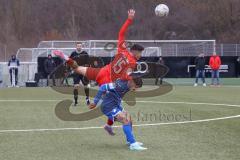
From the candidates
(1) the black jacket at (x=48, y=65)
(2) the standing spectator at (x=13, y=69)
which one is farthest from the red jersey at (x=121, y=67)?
(1) the black jacket at (x=48, y=65)

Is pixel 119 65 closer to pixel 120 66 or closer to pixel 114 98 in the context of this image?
pixel 120 66

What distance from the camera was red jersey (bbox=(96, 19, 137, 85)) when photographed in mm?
11258

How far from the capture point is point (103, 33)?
83.5 meters

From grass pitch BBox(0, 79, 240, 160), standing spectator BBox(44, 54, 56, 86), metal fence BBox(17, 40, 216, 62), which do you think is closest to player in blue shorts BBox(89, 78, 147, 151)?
grass pitch BBox(0, 79, 240, 160)

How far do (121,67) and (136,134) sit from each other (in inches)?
74.6

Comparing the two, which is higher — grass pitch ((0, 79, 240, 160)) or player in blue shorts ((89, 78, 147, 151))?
player in blue shorts ((89, 78, 147, 151))

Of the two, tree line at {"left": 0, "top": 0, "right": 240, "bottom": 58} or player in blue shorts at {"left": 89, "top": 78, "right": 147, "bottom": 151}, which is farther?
tree line at {"left": 0, "top": 0, "right": 240, "bottom": 58}

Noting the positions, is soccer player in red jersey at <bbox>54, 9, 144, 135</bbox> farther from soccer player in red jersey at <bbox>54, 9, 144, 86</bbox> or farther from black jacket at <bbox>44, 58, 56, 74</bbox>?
black jacket at <bbox>44, 58, 56, 74</bbox>

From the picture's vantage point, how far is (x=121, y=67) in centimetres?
1130

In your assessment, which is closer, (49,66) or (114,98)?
(114,98)

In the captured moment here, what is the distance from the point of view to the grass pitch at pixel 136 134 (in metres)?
10.2

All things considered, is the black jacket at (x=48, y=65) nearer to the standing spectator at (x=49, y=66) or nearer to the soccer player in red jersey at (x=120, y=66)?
the standing spectator at (x=49, y=66)

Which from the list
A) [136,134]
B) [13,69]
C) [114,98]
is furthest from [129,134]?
[13,69]

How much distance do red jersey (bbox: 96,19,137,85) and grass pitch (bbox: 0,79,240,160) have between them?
1.21m
